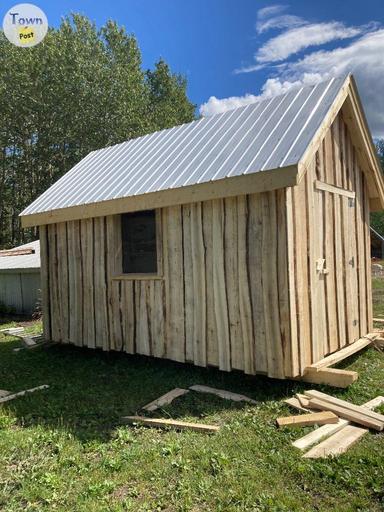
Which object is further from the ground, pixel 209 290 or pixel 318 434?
pixel 209 290

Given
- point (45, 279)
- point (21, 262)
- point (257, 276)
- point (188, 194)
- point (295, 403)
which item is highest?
point (188, 194)

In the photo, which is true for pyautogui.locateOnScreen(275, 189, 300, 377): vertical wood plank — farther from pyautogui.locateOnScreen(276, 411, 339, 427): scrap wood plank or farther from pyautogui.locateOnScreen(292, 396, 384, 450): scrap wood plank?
pyautogui.locateOnScreen(292, 396, 384, 450): scrap wood plank

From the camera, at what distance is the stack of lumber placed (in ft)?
13.0

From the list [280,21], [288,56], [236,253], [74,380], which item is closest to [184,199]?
[236,253]

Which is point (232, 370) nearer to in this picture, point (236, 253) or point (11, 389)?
point (236, 253)

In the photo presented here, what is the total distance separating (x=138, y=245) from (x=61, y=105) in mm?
18696

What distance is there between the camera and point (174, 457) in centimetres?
388

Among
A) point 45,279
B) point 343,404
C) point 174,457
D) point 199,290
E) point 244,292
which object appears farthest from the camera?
point 45,279

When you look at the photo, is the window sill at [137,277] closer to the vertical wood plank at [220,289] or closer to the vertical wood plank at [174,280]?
the vertical wood plank at [174,280]

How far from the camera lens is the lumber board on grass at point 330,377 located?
5.16 metres

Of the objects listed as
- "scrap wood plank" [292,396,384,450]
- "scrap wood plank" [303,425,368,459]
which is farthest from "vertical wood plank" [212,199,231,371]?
"scrap wood plank" [303,425,368,459]

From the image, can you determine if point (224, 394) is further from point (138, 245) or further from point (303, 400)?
point (138, 245)

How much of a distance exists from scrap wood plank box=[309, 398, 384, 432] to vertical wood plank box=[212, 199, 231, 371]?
4.10 feet

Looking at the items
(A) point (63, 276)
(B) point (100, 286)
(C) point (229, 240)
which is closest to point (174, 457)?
(C) point (229, 240)
